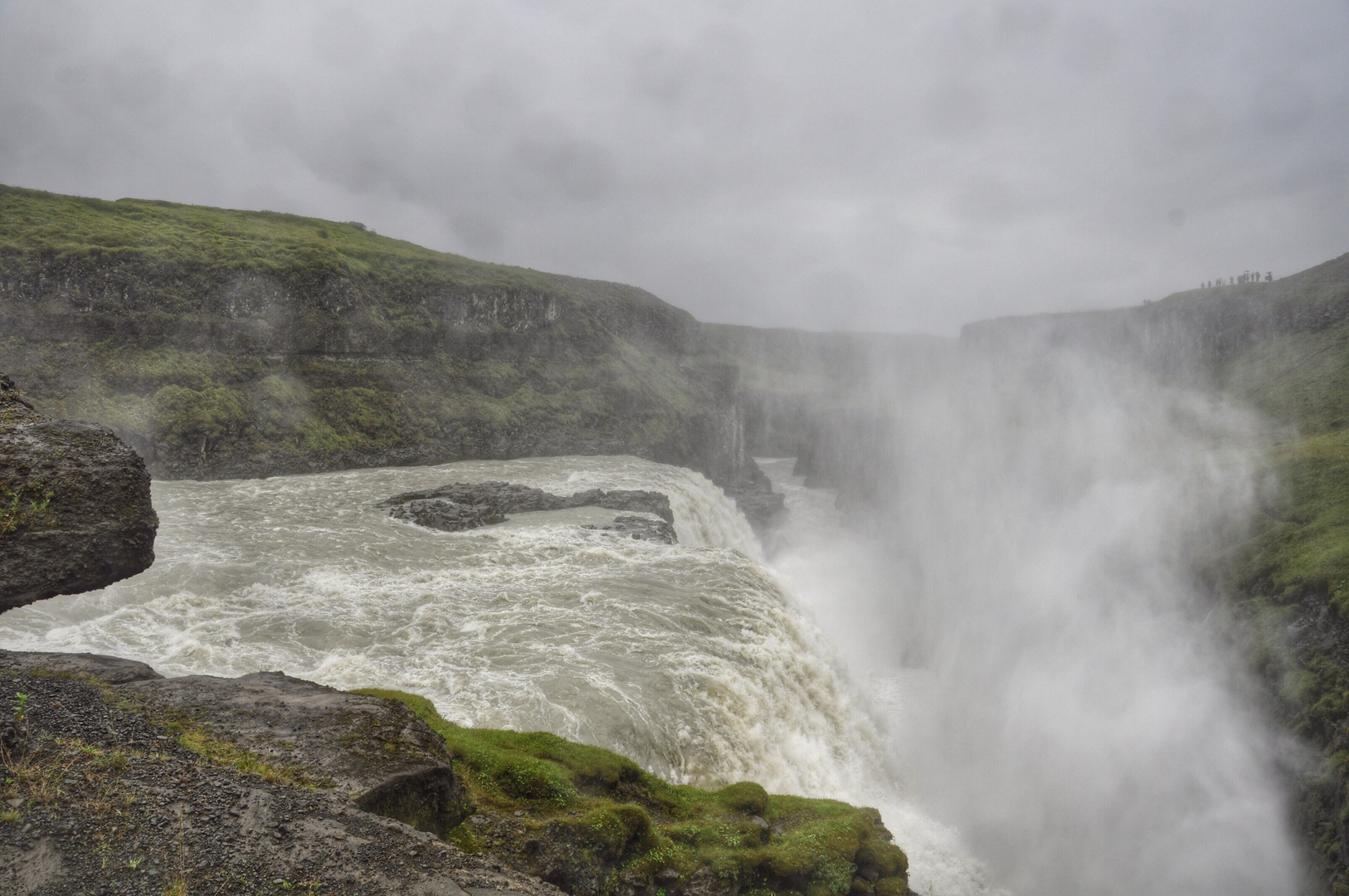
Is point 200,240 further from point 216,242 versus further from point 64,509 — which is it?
point 64,509

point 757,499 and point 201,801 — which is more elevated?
point 201,801

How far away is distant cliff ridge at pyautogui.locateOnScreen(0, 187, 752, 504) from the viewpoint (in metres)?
40.5

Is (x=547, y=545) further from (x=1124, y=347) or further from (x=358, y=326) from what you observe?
(x=1124, y=347)

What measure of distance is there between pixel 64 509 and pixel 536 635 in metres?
13.6

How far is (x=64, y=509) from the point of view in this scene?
8.45 m

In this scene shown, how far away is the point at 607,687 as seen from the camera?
1770 cm

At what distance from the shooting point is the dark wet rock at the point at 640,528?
107 ft

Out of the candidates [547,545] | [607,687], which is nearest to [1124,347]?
[547,545]

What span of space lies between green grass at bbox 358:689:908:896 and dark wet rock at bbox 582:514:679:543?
18889 millimetres

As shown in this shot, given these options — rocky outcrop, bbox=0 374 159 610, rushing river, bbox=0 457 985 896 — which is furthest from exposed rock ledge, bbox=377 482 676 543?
rocky outcrop, bbox=0 374 159 610

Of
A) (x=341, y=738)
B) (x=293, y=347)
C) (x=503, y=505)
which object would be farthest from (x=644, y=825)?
(x=293, y=347)

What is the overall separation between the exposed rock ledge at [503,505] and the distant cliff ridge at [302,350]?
1285 centimetres

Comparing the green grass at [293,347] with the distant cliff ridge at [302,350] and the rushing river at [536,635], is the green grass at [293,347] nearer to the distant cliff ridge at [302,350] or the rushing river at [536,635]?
the distant cliff ridge at [302,350]

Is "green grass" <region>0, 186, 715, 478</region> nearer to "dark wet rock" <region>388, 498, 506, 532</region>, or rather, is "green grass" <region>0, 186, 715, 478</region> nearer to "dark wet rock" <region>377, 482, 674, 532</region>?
"dark wet rock" <region>377, 482, 674, 532</region>
